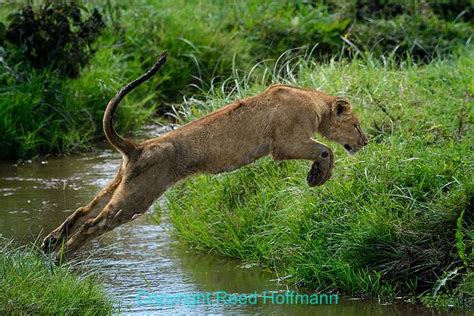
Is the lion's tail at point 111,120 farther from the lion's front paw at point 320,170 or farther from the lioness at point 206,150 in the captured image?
the lion's front paw at point 320,170

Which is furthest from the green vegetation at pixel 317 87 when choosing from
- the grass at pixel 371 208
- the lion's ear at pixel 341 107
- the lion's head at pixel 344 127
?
the lion's ear at pixel 341 107

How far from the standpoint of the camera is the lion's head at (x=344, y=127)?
8.96 metres

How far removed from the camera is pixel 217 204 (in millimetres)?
9484

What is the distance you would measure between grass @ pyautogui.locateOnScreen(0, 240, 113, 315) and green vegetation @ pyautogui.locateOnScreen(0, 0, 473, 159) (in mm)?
4689

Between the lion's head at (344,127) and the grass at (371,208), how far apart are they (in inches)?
4.5

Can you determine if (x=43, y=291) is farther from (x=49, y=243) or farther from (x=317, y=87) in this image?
(x=317, y=87)

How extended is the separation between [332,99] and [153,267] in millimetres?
1883

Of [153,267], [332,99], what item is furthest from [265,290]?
[332,99]

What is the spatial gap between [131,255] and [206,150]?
131 centimetres

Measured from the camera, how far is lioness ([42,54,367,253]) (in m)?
8.27

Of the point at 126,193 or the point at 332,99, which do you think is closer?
the point at 126,193

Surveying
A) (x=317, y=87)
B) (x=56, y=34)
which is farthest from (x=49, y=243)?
(x=56, y=34)

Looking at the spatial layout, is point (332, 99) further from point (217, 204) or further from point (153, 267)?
point (153, 267)

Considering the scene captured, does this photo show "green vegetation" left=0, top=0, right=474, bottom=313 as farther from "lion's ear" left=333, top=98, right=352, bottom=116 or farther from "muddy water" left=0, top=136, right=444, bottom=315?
"lion's ear" left=333, top=98, right=352, bottom=116
